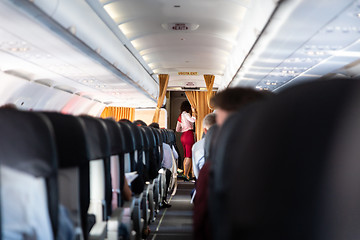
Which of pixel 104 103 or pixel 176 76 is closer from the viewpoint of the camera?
pixel 176 76

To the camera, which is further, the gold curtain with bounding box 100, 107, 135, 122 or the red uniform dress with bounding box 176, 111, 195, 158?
the gold curtain with bounding box 100, 107, 135, 122

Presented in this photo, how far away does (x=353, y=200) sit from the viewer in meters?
1.47

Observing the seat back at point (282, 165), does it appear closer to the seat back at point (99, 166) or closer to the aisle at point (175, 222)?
the seat back at point (99, 166)

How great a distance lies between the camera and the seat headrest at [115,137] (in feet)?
10.9

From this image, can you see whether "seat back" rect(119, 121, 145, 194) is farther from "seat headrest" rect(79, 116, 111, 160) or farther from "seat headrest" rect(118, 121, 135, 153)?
"seat headrest" rect(79, 116, 111, 160)

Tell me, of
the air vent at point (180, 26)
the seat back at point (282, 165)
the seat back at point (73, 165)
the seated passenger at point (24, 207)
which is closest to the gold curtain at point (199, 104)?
the air vent at point (180, 26)

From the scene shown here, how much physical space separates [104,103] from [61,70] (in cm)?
872

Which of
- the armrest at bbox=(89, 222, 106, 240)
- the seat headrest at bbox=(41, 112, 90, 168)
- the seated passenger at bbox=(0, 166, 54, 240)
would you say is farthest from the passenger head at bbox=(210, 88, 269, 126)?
the armrest at bbox=(89, 222, 106, 240)

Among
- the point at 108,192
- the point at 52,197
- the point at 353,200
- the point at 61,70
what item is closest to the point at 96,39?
the point at 61,70

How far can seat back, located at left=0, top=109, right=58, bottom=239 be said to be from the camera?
1773 mm

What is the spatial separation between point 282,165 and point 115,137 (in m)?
2.26

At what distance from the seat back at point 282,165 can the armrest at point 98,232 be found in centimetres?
180

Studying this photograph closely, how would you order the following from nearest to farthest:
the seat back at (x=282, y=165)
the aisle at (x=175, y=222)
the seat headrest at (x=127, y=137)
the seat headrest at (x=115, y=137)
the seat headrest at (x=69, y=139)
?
the seat back at (x=282, y=165) < the seat headrest at (x=69, y=139) < the seat headrest at (x=115, y=137) < the seat headrest at (x=127, y=137) < the aisle at (x=175, y=222)

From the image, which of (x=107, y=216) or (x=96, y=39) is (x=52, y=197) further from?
(x=96, y=39)
